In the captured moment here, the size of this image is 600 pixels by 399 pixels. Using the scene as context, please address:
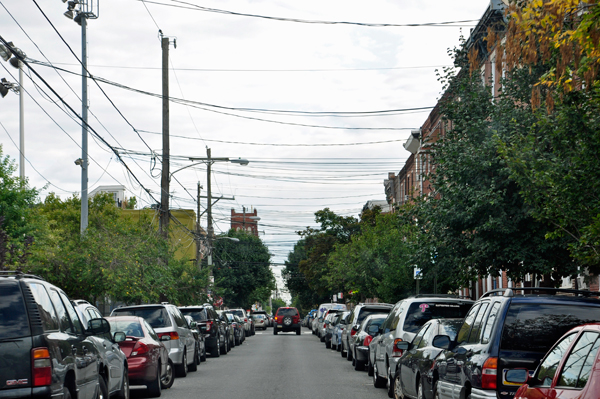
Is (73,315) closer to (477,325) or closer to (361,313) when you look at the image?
(477,325)

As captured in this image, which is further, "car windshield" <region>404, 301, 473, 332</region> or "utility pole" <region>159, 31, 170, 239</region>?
"utility pole" <region>159, 31, 170, 239</region>

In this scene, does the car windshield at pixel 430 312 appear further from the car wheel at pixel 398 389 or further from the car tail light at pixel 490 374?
the car tail light at pixel 490 374

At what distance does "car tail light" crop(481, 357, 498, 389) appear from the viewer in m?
8.31

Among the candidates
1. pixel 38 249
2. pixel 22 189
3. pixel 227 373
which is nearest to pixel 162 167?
pixel 22 189

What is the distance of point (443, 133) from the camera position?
142ft

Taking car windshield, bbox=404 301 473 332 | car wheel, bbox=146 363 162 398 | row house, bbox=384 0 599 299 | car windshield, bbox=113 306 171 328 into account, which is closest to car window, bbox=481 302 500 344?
row house, bbox=384 0 599 299

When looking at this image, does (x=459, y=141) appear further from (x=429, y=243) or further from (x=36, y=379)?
(x=36, y=379)

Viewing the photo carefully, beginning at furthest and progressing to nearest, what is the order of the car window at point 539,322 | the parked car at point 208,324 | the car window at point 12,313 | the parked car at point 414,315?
the parked car at point 208,324 → the parked car at point 414,315 → the car window at point 539,322 → the car window at point 12,313

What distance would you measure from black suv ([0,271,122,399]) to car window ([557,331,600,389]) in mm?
4644

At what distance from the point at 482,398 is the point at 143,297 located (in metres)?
19.0

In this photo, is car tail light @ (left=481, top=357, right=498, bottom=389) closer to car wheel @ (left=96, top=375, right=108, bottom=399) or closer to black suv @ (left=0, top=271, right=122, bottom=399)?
→ black suv @ (left=0, top=271, right=122, bottom=399)

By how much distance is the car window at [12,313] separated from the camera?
766 centimetres

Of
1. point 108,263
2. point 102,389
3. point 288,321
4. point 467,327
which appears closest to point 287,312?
point 288,321

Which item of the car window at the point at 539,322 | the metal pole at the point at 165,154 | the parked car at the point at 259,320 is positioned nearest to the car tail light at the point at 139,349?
the car window at the point at 539,322
